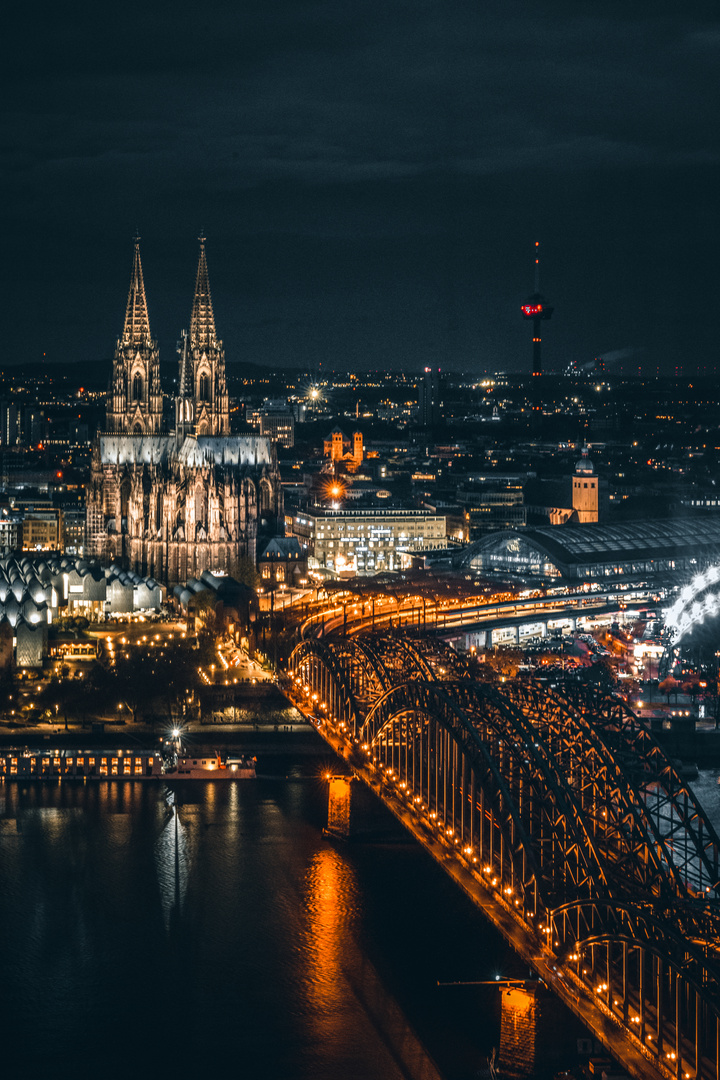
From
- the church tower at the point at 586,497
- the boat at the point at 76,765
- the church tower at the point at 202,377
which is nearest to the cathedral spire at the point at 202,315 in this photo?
the church tower at the point at 202,377

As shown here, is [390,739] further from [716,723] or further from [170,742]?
[716,723]

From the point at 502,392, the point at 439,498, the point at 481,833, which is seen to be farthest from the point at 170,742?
the point at 502,392

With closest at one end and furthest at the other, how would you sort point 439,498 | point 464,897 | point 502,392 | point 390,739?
point 464,897, point 390,739, point 439,498, point 502,392

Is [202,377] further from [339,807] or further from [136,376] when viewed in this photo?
[339,807]

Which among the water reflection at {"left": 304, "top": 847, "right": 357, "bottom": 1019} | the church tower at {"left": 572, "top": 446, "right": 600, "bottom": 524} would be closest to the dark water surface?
the water reflection at {"left": 304, "top": 847, "right": 357, "bottom": 1019}

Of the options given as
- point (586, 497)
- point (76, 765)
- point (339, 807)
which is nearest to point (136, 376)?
point (586, 497)

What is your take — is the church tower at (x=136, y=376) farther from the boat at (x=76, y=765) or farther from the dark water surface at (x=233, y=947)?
the dark water surface at (x=233, y=947)
